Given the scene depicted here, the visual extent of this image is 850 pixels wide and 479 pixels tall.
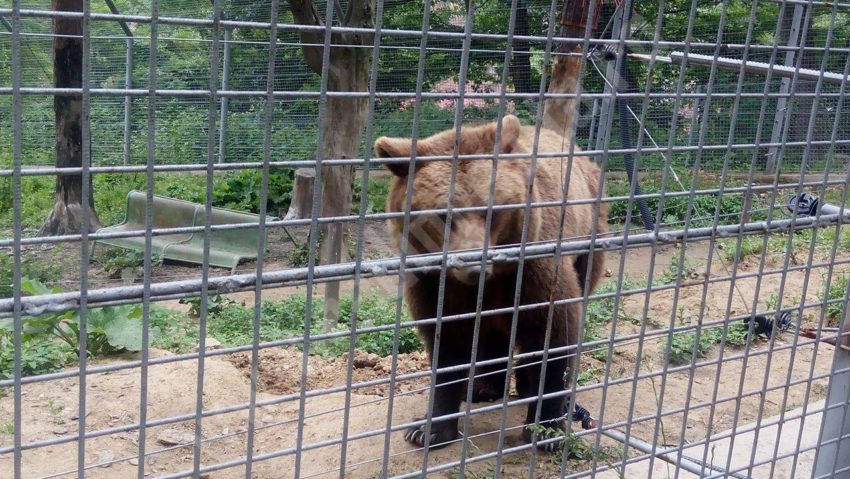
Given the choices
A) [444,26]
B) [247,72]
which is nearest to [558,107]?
[444,26]

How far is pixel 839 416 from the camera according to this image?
3.28m

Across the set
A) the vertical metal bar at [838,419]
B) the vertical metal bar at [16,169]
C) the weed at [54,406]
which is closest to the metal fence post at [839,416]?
the vertical metal bar at [838,419]

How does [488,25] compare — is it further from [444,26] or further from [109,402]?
[109,402]

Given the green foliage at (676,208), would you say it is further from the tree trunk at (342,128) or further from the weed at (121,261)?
the weed at (121,261)

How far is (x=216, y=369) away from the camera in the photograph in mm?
4840

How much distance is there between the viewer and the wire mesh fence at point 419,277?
184cm

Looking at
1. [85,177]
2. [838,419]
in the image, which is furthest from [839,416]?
[85,177]

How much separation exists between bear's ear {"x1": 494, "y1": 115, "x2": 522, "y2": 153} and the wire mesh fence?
0.04ft

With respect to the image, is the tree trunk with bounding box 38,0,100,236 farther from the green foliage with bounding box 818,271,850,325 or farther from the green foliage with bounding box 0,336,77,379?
the green foliage with bounding box 818,271,850,325

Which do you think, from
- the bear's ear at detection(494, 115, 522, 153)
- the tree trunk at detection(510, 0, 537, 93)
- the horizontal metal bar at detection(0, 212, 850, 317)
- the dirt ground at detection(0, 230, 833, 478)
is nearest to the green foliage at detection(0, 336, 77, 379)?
the dirt ground at detection(0, 230, 833, 478)

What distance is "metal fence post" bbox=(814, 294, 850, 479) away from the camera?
3215mm

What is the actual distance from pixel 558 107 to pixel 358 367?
85.0 inches

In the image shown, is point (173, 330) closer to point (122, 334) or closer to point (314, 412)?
point (122, 334)

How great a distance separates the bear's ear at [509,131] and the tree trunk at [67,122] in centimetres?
620
